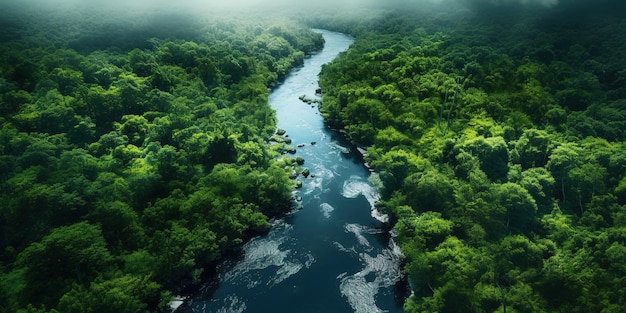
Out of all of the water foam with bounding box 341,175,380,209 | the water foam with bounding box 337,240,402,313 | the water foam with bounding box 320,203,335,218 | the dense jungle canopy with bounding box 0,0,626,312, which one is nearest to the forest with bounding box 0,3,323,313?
the dense jungle canopy with bounding box 0,0,626,312

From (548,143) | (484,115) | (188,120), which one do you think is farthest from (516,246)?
(188,120)

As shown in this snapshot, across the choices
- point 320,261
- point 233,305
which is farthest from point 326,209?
point 233,305

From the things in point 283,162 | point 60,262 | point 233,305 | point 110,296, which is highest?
point 60,262

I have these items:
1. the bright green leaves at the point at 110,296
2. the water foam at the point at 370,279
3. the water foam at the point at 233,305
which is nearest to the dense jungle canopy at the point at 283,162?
the bright green leaves at the point at 110,296

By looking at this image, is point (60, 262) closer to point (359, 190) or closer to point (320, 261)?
point (320, 261)

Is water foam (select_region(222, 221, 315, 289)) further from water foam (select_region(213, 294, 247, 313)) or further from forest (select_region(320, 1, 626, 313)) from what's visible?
forest (select_region(320, 1, 626, 313))

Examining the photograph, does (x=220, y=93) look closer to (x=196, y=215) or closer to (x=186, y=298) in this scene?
(x=196, y=215)

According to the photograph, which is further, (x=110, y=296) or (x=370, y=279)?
(x=370, y=279)
